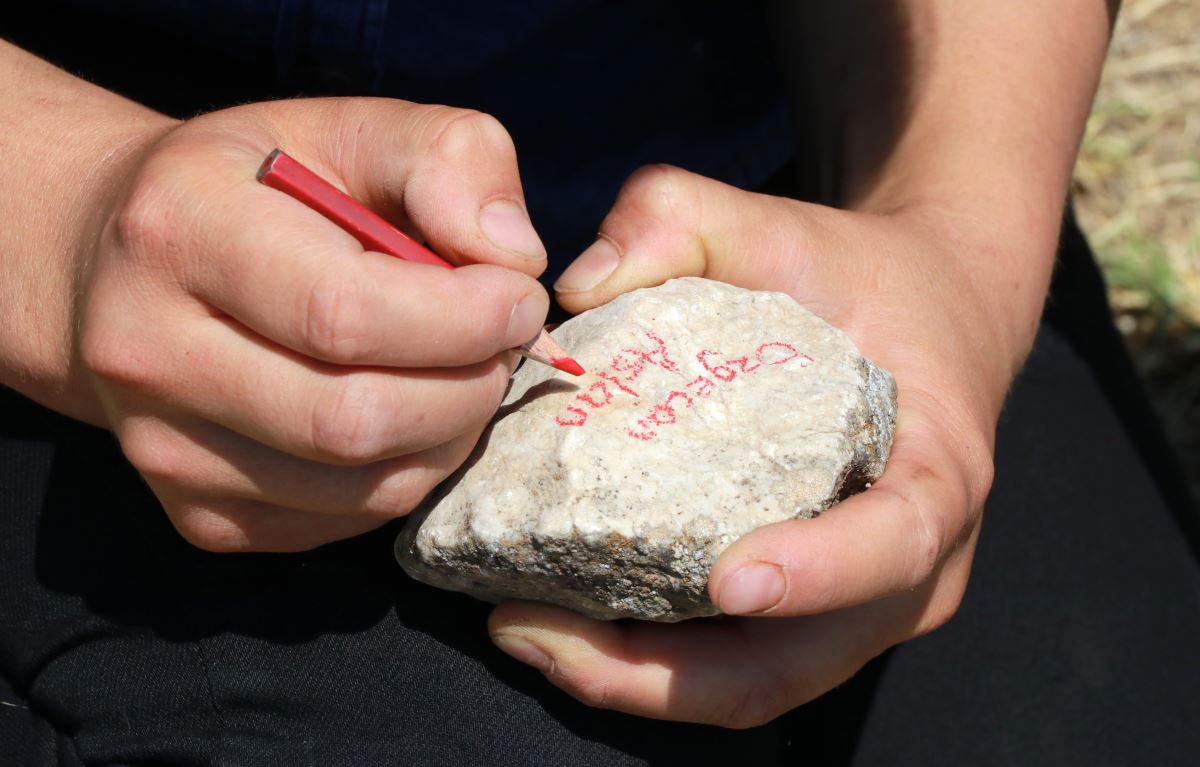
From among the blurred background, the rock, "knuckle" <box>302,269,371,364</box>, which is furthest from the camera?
the blurred background

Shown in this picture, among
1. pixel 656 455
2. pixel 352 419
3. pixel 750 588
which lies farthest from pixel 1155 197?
pixel 352 419

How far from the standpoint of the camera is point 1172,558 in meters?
2.48

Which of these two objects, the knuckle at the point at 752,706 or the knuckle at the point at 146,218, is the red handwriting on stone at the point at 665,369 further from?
the knuckle at the point at 146,218

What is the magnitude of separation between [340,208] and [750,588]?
0.72 m

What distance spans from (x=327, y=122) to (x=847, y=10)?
139cm

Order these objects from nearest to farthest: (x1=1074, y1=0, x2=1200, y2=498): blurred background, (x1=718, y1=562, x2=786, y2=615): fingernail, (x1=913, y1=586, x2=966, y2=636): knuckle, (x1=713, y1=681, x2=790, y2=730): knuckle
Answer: (x1=718, y1=562, x2=786, y2=615): fingernail → (x1=713, y1=681, x2=790, y2=730): knuckle → (x1=913, y1=586, x2=966, y2=636): knuckle → (x1=1074, y1=0, x2=1200, y2=498): blurred background

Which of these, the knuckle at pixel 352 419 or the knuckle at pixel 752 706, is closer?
the knuckle at pixel 352 419

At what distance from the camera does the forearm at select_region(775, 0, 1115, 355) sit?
206 cm

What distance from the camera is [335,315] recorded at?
3.92 feet

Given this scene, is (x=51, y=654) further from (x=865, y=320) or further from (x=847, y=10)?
(x=847, y=10)

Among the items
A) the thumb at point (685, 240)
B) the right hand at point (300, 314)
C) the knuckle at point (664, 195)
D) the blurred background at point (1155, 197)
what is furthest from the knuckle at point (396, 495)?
the blurred background at point (1155, 197)

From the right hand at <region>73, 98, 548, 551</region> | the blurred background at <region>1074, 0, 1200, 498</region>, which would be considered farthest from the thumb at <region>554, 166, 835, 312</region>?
the blurred background at <region>1074, 0, 1200, 498</region>

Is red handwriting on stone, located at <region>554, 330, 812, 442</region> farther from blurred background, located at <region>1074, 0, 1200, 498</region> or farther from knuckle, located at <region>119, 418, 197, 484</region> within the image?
blurred background, located at <region>1074, 0, 1200, 498</region>

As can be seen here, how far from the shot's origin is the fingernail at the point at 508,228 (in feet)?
4.52
